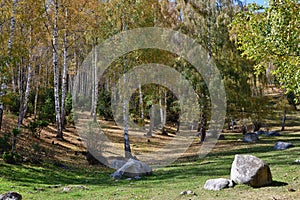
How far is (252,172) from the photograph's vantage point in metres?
9.73

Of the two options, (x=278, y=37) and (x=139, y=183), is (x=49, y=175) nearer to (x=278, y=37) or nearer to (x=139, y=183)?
(x=139, y=183)

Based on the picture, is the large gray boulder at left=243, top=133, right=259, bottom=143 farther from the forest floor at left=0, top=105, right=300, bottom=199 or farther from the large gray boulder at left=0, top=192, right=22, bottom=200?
the large gray boulder at left=0, top=192, right=22, bottom=200

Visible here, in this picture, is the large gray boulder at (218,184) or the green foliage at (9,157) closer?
the large gray boulder at (218,184)

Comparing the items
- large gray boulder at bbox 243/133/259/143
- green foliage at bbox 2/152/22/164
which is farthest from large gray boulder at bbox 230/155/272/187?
large gray boulder at bbox 243/133/259/143

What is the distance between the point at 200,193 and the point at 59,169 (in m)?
7.91

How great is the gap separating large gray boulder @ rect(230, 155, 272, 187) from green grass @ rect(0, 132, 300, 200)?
0.23 metres

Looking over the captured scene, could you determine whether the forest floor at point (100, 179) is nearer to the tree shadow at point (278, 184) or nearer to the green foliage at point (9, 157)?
the tree shadow at point (278, 184)

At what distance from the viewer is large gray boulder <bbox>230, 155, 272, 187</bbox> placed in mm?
9742

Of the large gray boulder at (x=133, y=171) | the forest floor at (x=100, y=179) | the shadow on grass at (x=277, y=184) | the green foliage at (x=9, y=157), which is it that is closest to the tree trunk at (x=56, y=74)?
the forest floor at (x=100, y=179)

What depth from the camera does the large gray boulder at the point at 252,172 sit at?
384 inches

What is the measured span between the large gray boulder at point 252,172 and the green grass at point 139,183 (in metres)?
0.23

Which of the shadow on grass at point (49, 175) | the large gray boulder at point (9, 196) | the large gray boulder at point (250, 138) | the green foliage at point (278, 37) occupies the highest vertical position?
the green foliage at point (278, 37)

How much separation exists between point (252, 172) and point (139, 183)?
4522 millimetres

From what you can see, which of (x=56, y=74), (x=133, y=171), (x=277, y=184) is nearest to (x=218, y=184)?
(x=277, y=184)
